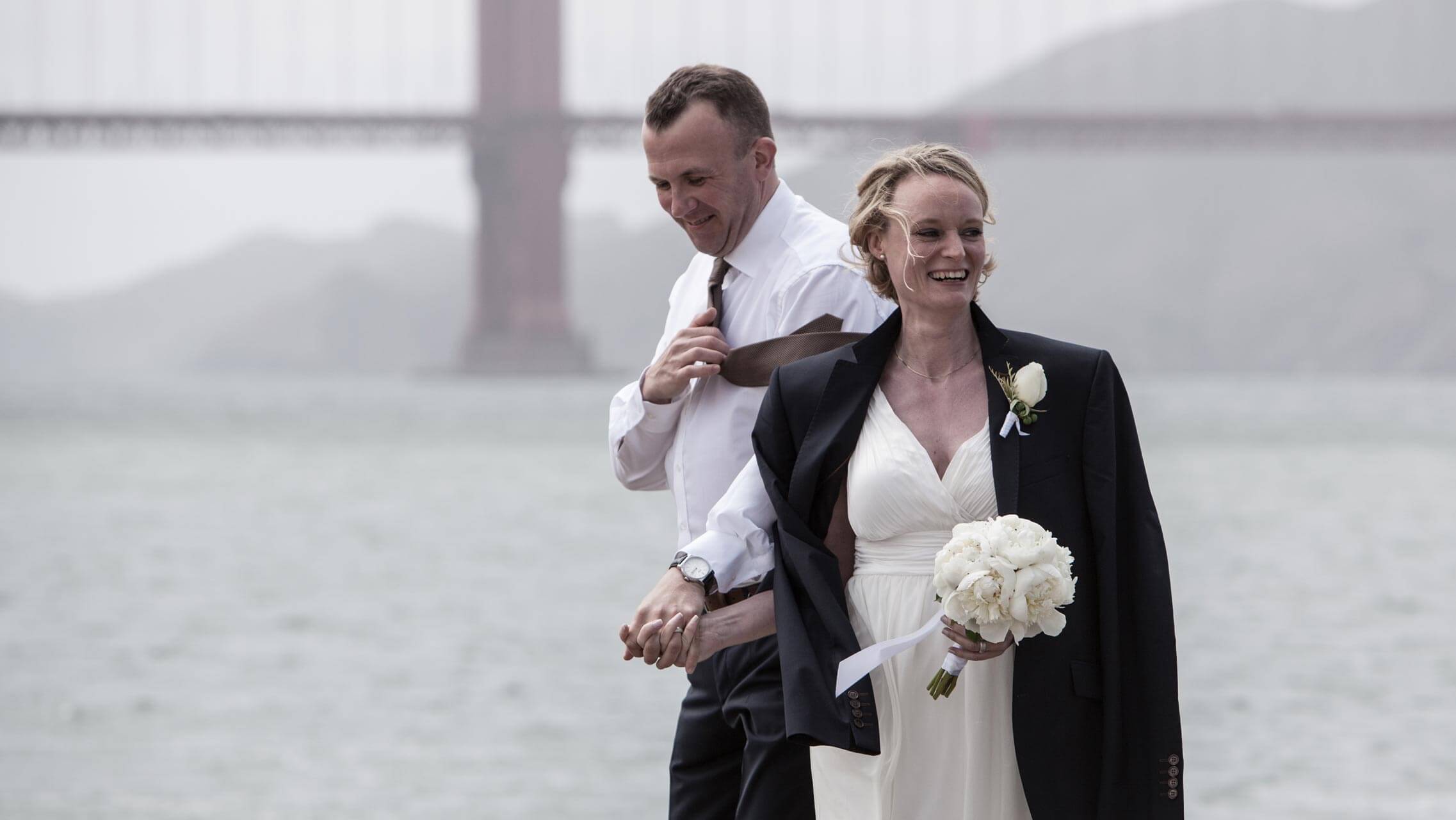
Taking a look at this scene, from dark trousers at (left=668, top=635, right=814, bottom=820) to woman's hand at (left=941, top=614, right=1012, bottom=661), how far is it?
14.9 inches

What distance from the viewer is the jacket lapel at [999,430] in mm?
1990

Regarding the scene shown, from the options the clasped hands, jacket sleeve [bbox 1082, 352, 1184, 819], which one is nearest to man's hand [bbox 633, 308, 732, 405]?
the clasped hands

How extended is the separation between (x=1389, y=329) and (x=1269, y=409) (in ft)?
159

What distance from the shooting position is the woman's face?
6.65 feet

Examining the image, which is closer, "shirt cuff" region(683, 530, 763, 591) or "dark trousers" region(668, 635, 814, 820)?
"shirt cuff" region(683, 530, 763, 591)

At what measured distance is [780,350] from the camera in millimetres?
2422

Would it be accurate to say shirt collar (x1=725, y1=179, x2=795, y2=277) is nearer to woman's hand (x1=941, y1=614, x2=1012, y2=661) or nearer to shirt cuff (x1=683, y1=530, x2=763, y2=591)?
shirt cuff (x1=683, y1=530, x2=763, y2=591)

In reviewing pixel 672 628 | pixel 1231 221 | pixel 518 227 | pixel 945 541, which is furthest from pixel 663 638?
pixel 1231 221

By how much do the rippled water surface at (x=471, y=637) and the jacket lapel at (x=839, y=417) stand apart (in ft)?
14.5

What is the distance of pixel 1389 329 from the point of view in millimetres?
97062

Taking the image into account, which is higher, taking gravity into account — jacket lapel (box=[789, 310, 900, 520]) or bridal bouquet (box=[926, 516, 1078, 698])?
jacket lapel (box=[789, 310, 900, 520])

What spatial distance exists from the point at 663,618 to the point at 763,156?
2.42ft

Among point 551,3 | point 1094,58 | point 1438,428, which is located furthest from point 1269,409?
point 1094,58

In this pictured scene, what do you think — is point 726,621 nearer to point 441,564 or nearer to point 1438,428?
point 441,564
